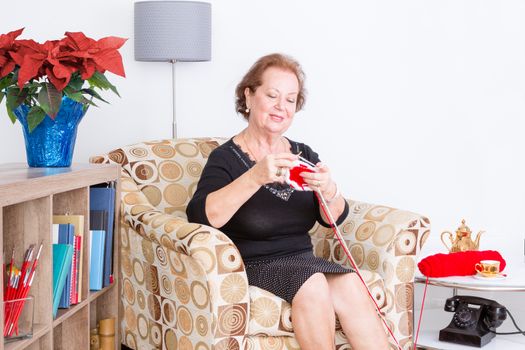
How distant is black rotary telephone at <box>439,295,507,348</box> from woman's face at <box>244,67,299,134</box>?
860 millimetres

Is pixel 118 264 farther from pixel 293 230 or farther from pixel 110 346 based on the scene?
pixel 293 230

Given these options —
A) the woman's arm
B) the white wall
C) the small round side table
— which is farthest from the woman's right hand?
the white wall

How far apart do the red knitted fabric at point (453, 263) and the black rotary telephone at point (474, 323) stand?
0.10 metres

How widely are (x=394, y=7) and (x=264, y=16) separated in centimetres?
55

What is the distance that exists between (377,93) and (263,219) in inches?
49.4

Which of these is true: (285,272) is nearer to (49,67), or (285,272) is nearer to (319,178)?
(319,178)

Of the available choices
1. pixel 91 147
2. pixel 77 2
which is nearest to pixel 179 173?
pixel 91 147

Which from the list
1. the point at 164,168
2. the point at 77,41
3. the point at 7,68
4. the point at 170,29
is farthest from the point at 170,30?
the point at 7,68

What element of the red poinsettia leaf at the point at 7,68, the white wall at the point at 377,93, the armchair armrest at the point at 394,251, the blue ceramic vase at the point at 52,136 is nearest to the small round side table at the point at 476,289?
the armchair armrest at the point at 394,251

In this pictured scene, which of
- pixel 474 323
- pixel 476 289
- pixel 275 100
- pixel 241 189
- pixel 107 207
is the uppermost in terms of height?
pixel 275 100

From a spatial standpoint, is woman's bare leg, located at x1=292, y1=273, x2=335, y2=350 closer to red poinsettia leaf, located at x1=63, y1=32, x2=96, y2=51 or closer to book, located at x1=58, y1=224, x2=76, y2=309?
book, located at x1=58, y1=224, x2=76, y2=309

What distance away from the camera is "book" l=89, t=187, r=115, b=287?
2.70 meters

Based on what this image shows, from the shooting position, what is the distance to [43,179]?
7.11ft

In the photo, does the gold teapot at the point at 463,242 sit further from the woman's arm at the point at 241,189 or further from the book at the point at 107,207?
the book at the point at 107,207
